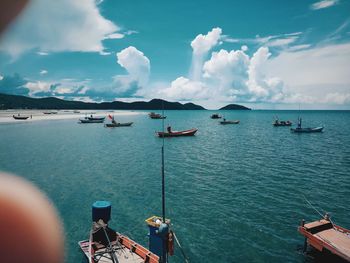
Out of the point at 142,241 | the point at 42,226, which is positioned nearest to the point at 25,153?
→ the point at 42,226

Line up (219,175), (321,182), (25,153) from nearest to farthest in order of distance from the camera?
(321,182)
(219,175)
(25,153)

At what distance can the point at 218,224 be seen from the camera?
19.3 m

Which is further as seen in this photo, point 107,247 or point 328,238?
point 328,238

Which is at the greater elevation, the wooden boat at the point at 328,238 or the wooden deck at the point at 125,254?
the wooden boat at the point at 328,238

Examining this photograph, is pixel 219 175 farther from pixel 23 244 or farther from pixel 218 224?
pixel 23 244

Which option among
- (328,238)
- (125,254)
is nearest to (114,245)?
(125,254)

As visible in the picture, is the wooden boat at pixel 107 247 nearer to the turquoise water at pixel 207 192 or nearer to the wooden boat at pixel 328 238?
the turquoise water at pixel 207 192

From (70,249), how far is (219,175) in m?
20.7

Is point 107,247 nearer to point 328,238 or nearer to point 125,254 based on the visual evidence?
point 125,254

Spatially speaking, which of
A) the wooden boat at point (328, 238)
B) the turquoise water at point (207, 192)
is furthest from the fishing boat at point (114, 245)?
the wooden boat at point (328, 238)

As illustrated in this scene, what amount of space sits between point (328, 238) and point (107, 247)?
40.7 feet

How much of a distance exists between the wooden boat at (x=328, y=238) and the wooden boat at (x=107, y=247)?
9.04 m

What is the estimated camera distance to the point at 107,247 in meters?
13.5

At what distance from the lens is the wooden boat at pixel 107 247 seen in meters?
12.6
